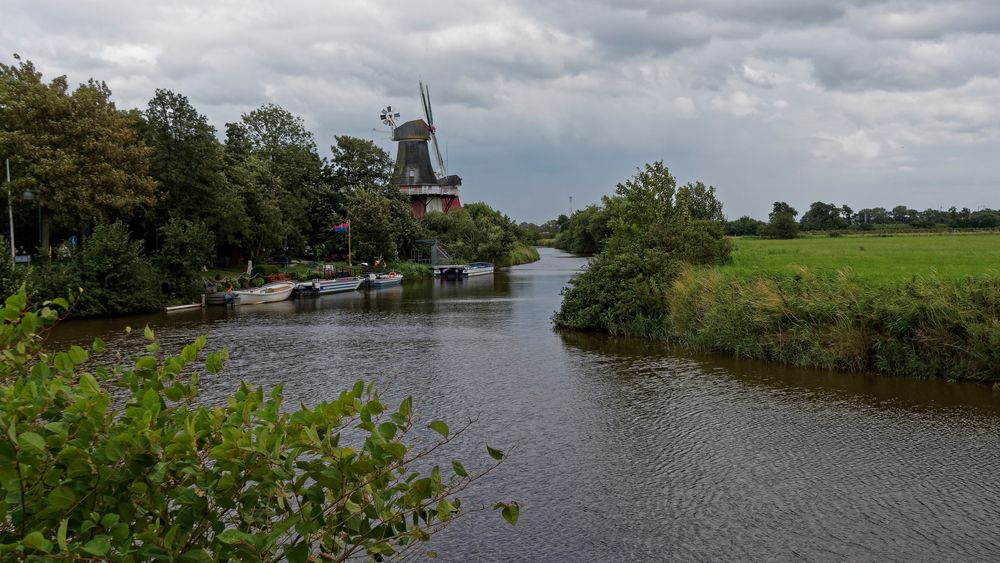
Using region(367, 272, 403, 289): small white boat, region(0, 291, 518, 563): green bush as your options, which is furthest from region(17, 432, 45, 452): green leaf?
region(367, 272, 403, 289): small white boat

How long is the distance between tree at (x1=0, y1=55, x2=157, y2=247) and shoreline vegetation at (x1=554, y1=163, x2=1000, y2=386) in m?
22.9

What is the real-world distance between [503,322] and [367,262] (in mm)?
32223

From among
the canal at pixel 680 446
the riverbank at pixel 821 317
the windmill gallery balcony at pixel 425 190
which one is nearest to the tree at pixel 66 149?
the canal at pixel 680 446

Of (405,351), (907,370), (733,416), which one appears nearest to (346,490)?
(733,416)

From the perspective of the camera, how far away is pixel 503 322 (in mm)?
29609

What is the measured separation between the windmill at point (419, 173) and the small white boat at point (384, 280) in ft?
80.5

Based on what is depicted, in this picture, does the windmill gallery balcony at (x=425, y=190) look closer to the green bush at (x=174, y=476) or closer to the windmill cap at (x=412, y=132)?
the windmill cap at (x=412, y=132)

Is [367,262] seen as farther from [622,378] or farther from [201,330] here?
[622,378]

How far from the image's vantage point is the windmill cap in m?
79.4

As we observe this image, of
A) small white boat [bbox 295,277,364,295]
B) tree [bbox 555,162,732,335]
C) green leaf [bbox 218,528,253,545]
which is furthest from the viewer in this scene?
small white boat [bbox 295,277,364,295]

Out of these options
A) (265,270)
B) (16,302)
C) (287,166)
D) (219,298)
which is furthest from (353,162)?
(16,302)

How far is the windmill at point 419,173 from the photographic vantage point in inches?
3071

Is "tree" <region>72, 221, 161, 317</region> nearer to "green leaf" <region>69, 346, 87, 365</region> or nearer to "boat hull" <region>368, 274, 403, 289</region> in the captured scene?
"boat hull" <region>368, 274, 403, 289</region>

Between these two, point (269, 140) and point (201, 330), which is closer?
point (201, 330)
